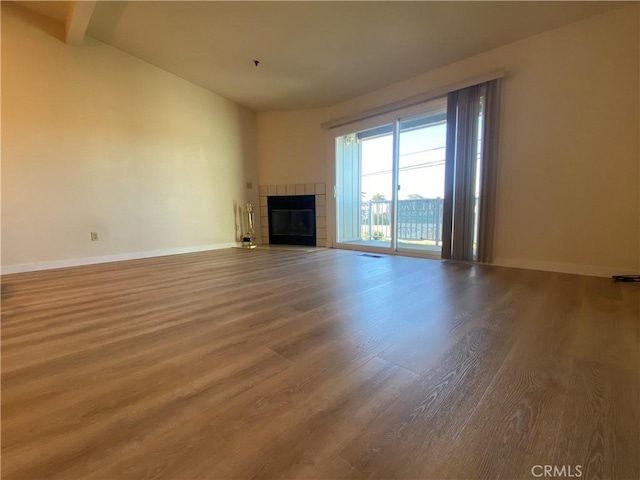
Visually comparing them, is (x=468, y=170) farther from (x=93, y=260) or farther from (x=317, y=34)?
(x=93, y=260)

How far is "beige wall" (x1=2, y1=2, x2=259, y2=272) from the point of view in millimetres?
2938

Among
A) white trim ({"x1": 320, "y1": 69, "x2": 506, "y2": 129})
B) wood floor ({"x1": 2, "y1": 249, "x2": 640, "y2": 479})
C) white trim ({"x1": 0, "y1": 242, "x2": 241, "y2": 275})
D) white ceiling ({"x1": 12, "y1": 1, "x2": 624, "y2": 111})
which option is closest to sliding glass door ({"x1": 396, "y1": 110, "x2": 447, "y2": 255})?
white trim ({"x1": 320, "y1": 69, "x2": 506, "y2": 129})

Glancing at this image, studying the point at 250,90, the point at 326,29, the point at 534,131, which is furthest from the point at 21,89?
the point at 534,131

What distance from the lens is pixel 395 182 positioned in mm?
4148

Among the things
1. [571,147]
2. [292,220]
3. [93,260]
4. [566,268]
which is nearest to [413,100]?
[571,147]

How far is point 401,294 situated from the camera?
2.14 m

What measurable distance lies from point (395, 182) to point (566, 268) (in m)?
2.27

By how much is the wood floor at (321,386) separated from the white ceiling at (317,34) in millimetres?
2694

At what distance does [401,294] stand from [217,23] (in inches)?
130

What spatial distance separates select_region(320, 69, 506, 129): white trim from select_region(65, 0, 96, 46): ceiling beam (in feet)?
10.9

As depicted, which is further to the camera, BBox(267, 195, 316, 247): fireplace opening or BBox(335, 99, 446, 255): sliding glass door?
BBox(267, 195, 316, 247): fireplace opening

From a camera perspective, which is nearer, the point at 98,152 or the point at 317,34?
the point at 317,34

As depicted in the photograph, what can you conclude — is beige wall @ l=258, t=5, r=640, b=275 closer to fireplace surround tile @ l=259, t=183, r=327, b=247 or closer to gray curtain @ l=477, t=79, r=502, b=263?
gray curtain @ l=477, t=79, r=502, b=263

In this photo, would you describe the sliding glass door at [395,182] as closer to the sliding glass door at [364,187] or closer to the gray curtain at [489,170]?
the sliding glass door at [364,187]
